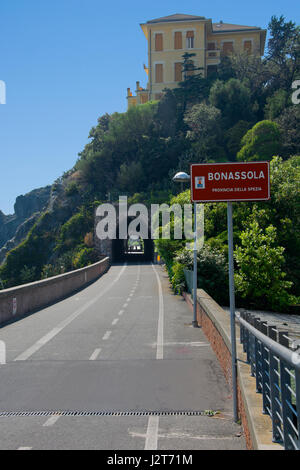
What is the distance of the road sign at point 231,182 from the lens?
23.0 ft

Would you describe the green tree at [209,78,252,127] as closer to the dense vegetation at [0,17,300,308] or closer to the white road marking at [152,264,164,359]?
the dense vegetation at [0,17,300,308]

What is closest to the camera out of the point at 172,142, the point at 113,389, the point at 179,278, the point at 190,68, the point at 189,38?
the point at 113,389

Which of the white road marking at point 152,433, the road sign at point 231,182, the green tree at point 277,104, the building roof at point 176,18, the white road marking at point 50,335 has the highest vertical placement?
the building roof at point 176,18

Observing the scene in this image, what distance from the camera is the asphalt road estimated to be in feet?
20.3

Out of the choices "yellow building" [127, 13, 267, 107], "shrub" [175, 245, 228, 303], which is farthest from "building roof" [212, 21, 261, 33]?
"shrub" [175, 245, 228, 303]

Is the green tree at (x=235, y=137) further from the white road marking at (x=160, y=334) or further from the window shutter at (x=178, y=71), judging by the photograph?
the white road marking at (x=160, y=334)

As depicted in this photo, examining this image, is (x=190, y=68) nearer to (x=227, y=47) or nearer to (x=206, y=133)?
(x=227, y=47)

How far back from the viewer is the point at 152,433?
628 centimetres

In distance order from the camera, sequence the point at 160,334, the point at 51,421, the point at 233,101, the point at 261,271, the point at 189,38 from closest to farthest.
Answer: the point at 51,421
the point at 160,334
the point at 261,271
the point at 233,101
the point at 189,38

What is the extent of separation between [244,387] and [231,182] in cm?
288

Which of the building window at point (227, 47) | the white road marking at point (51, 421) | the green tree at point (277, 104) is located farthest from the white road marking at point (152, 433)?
the building window at point (227, 47)

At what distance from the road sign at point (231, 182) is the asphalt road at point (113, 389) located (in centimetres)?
321

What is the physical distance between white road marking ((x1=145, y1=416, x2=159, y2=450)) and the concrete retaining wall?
1.14m

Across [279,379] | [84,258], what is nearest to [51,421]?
[279,379]
